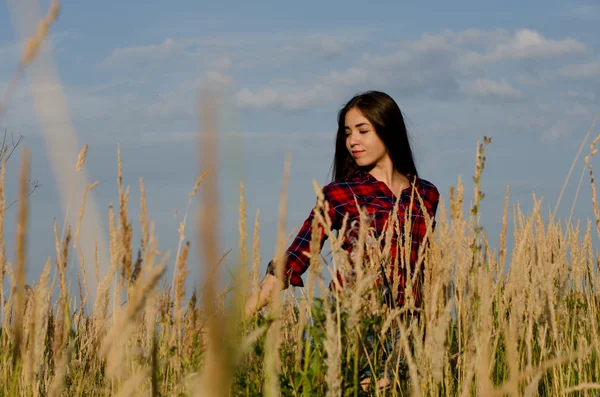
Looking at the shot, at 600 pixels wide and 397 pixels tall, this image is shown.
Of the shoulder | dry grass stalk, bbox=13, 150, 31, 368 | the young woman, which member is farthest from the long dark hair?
dry grass stalk, bbox=13, 150, 31, 368

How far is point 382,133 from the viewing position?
361 cm

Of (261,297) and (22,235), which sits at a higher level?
(22,235)

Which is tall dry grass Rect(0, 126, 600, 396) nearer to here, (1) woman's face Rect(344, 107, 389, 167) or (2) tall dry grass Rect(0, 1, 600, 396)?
(2) tall dry grass Rect(0, 1, 600, 396)

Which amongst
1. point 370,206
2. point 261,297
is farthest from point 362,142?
point 261,297

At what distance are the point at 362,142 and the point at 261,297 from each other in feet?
4.83

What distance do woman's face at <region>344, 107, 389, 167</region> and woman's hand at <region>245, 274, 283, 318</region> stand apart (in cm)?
115

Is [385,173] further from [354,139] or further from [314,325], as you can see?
[314,325]

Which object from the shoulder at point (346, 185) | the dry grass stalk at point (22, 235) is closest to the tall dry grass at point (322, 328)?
the dry grass stalk at point (22, 235)

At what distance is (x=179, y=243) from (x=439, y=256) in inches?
32.0

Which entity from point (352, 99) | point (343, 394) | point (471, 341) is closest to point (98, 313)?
point (343, 394)

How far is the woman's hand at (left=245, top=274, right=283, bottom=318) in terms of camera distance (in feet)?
5.59

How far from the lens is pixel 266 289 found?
7.91 feet

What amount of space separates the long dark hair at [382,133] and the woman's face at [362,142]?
0.10 ft

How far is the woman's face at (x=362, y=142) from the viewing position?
11.4 ft
